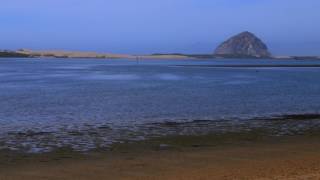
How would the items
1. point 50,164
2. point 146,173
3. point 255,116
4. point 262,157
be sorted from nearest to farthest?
point 146,173, point 50,164, point 262,157, point 255,116

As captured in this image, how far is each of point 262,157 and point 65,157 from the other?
4.90 m

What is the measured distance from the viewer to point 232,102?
35.8 metres

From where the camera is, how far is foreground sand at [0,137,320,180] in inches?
473

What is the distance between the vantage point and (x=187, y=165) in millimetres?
13617

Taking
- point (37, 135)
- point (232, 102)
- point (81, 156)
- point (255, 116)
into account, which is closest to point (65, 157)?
point (81, 156)

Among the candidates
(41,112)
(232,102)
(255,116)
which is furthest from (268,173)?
(232,102)

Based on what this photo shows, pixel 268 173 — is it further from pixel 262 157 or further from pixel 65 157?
pixel 65 157

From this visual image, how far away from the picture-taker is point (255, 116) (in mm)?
27453

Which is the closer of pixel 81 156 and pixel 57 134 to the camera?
pixel 81 156

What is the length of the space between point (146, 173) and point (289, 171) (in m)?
2.92

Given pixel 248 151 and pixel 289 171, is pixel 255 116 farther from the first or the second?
pixel 289 171

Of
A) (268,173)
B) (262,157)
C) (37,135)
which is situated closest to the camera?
(268,173)

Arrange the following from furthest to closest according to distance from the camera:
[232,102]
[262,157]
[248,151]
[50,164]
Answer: [232,102] → [248,151] → [262,157] → [50,164]

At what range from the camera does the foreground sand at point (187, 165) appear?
39.4ft
